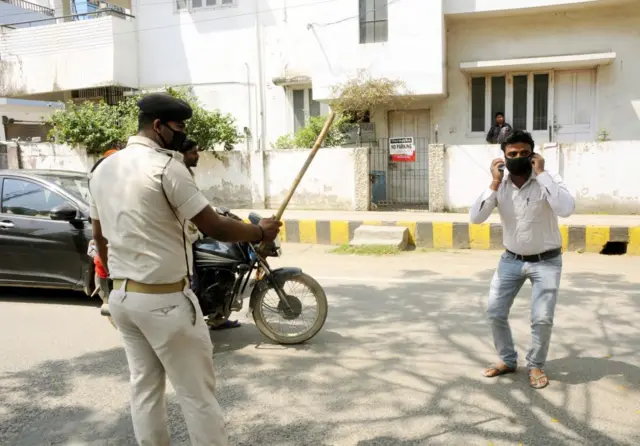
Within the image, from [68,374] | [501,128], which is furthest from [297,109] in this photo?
[68,374]

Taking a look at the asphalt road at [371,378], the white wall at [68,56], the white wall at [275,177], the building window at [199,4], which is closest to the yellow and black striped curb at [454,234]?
the white wall at [275,177]

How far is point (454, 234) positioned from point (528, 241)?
613 centimetres

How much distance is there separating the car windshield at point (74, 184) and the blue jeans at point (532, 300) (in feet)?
14.4

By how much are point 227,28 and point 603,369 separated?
14393 mm

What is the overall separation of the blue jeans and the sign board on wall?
340 inches

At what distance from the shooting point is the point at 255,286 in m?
4.80

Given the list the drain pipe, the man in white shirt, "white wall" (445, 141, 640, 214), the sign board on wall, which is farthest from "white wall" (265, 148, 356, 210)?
the man in white shirt

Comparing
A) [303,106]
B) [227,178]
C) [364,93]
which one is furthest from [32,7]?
[364,93]

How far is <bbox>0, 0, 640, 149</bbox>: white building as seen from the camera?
13.6 m

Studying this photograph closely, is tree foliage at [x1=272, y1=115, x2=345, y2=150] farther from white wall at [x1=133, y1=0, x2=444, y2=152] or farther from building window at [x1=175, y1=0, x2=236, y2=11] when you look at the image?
building window at [x1=175, y1=0, x2=236, y2=11]

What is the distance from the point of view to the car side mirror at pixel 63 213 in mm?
5691

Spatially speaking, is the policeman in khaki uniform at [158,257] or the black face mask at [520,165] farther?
the black face mask at [520,165]

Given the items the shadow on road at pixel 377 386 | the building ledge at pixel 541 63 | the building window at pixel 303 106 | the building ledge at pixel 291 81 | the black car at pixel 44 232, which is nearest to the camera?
the shadow on road at pixel 377 386

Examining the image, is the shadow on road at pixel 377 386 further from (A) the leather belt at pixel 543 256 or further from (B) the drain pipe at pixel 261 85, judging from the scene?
(B) the drain pipe at pixel 261 85
